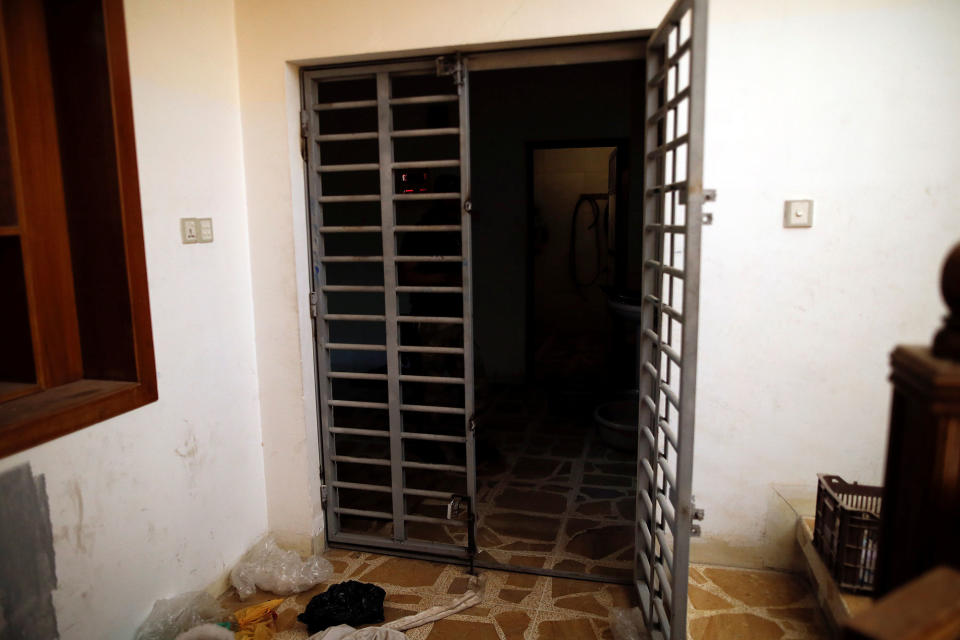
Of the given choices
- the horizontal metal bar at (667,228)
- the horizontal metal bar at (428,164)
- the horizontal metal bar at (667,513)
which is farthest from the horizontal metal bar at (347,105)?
the horizontal metal bar at (667,513)

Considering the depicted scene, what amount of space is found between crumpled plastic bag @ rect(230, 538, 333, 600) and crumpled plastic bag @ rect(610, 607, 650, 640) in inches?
51.7

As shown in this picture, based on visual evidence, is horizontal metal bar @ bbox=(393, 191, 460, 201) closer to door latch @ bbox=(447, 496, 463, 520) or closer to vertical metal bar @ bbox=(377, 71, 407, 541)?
vertical metal bar @ bbox=(377, 71, 407, 541)

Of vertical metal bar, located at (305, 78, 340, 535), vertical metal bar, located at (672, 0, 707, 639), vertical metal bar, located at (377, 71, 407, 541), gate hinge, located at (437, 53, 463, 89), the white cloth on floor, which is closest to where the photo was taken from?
vertical metal bar, located at (672, 0, 707, 639)

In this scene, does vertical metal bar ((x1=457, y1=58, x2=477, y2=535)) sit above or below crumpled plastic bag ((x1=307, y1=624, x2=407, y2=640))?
above

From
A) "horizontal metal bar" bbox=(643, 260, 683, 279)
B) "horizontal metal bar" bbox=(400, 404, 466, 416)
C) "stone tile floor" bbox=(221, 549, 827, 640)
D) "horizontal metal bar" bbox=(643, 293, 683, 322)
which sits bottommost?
"stone tile floor" bbox=(221, 549, 827, 640)

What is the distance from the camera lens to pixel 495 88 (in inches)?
226

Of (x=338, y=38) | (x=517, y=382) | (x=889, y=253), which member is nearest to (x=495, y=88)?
(x=517, y=382)

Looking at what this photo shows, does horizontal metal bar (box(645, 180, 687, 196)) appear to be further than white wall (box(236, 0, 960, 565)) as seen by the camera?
No

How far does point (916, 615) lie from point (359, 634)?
2109 mm

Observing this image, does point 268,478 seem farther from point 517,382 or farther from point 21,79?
point 517,382

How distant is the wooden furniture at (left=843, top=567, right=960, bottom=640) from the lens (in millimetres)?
712

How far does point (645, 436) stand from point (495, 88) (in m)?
4.24

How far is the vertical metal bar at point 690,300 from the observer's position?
66.7 inches

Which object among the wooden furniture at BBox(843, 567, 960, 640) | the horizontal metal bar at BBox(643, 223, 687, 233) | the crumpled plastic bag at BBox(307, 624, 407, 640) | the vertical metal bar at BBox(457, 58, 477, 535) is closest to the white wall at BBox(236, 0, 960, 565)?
the vertical metal bar at BBox(457, 58, 477, 535)
